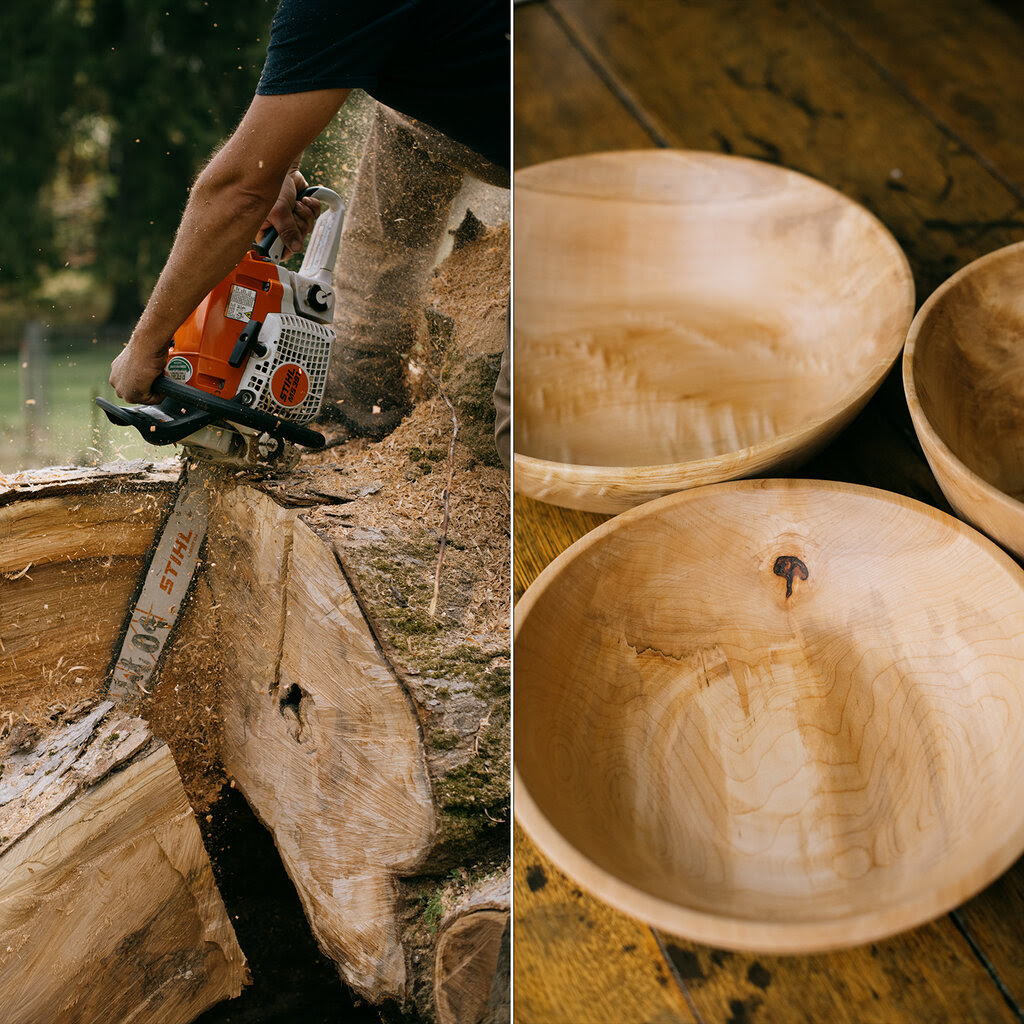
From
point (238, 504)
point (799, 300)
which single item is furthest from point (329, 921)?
point (799, 300)

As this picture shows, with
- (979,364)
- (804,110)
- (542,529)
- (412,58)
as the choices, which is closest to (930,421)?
(979,364)

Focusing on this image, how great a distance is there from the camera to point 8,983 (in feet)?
1.11

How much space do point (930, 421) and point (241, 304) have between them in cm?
41

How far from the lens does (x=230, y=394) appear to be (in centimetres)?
39

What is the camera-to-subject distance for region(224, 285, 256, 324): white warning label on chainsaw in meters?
0.39

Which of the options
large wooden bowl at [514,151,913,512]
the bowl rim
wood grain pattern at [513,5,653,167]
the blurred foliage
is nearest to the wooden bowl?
the bowl rim

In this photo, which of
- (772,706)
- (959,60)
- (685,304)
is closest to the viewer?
(772,706)

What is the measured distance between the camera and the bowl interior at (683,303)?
2.10ft

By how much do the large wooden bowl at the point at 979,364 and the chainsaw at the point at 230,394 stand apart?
0.37 meters

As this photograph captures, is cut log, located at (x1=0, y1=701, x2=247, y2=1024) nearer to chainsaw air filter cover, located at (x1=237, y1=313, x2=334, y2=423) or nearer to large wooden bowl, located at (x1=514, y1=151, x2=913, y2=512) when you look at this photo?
chainsaw air filter cover, located at (x1=237, y1=313, x2=334, y2=423)

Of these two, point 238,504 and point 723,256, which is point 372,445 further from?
point 723,256

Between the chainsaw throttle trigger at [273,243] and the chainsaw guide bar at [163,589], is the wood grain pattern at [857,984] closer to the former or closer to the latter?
the chainsaw guide bar at [163,589]

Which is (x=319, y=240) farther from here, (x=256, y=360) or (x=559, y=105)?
(x=559, y=105)

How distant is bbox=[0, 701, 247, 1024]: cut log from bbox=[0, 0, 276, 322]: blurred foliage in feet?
0.64
